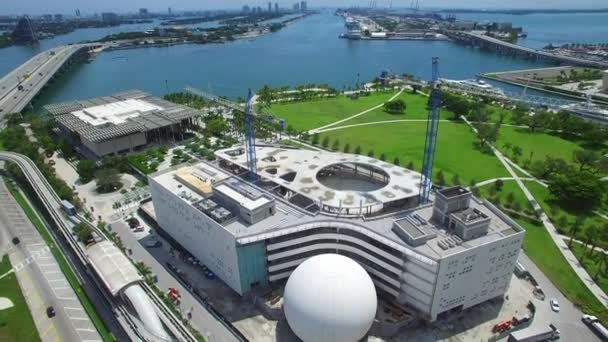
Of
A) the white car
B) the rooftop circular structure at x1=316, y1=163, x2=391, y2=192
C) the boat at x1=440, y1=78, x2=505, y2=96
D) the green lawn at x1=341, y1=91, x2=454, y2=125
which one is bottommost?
the white car

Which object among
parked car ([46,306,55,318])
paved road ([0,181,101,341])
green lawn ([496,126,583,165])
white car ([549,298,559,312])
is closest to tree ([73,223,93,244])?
paved road ([0,181,101,341])

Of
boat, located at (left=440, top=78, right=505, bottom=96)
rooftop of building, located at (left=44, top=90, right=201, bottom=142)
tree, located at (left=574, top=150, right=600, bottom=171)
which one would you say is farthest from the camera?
boat, located at (left=440, top=78, right=505, bottom=96)

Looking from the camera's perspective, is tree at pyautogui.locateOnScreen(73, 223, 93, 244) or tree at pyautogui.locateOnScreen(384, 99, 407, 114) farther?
tree at pyautogui.locateOnScreen(384, 99, 407, 114)

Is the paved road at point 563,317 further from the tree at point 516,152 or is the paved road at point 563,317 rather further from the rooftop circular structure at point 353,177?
the tree at point 516,152

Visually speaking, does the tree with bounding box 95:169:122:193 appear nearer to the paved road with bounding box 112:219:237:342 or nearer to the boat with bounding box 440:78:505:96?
the paved road with bounding box 112:219:237:342

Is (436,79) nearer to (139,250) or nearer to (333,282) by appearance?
(333,282)

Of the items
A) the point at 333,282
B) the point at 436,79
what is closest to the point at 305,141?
the point at 436,79
